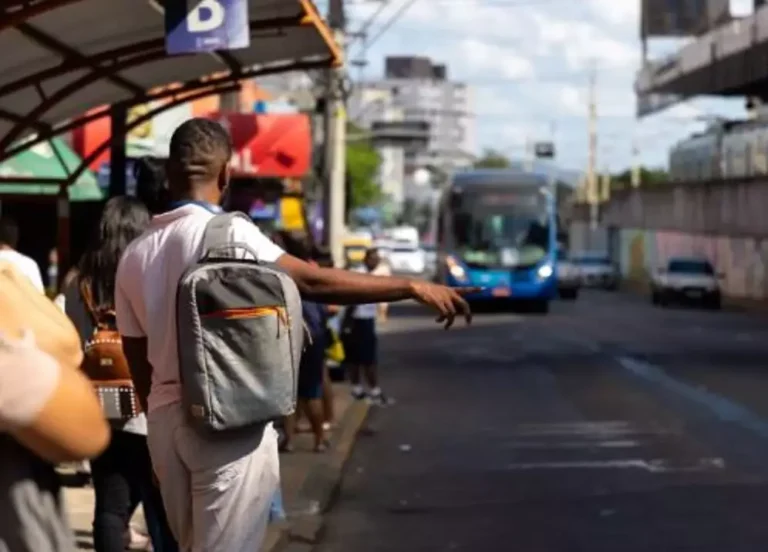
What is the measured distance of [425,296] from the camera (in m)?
5.11

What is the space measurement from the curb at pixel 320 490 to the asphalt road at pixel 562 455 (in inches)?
4.5

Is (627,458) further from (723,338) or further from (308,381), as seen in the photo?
(723,338)

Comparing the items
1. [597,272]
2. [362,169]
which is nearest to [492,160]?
[362,169]

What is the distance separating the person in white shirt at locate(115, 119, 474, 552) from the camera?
16.8 ft

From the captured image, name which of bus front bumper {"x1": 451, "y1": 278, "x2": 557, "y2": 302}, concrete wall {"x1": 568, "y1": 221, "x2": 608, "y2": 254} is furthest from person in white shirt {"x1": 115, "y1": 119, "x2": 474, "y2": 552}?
concrete wall {"x1": 568, "y1": 221, "x2": 608, "y2": 254}

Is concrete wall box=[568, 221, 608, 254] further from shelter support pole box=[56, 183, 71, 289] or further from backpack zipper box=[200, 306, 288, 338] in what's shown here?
backpack zipper box=[200, 306, 288, 338]

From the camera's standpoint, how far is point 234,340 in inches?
196

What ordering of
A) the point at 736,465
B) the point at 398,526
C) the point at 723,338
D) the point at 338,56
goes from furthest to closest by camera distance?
1. the point at 723,338
2. the point at 338,56
3. the point at 736,465
4. the point at 398,526

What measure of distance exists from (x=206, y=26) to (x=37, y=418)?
830cm

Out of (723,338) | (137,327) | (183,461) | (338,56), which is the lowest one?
(723,338)

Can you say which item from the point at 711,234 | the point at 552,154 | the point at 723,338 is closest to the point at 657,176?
the point at 552,154

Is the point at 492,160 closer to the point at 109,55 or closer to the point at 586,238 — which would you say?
the point at 586,238

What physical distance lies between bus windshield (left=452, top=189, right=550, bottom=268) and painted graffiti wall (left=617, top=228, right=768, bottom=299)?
1540 centimetres

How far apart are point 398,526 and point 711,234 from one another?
178ft
